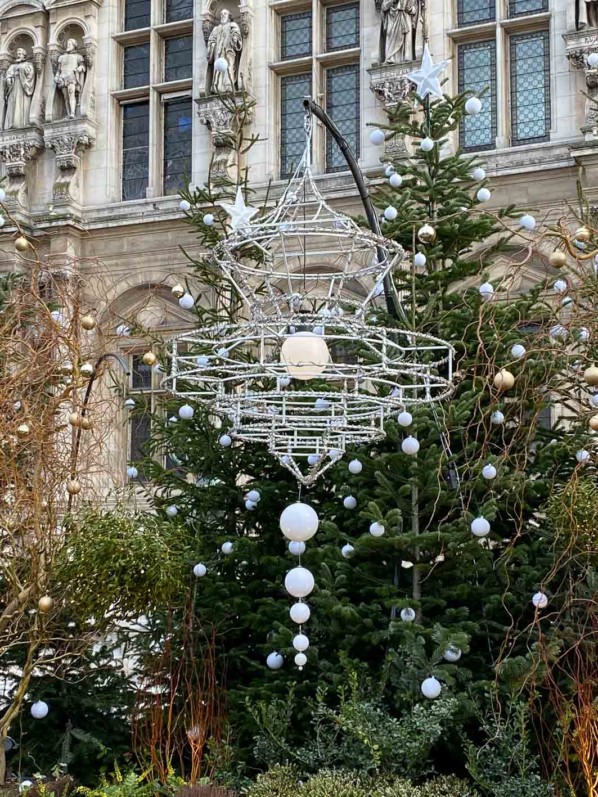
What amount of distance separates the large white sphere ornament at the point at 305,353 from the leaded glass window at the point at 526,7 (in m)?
12.3

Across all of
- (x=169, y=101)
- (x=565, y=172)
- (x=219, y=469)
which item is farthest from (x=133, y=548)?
(x=169, y=101)

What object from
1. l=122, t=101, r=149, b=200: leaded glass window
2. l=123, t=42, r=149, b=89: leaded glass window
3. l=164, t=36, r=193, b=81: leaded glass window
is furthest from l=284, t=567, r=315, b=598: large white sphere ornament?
l=123, t=42, r=149, b=89: leaded glass window

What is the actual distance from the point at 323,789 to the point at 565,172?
10681 millimetres

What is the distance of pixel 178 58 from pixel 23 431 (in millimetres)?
13277


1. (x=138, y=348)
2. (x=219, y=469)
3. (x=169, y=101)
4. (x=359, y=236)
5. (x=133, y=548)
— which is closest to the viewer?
(x=359, y=236)

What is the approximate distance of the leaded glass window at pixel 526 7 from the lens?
53.7ft

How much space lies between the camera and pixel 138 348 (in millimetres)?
17531

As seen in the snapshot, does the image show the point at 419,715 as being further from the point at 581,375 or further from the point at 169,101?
the point at 169,101

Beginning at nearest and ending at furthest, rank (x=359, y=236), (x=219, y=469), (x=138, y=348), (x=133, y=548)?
(x=359, y=236)
(x=133, y=548)
(x=219, y=469)
(x=138, y=348)

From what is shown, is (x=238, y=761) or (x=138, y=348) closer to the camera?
(x=238, y=761)

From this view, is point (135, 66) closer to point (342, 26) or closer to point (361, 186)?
point (342, 26)

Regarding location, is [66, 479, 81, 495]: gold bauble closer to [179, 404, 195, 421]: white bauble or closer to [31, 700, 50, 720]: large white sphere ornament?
[179, 404, 195, 421]: white bauble

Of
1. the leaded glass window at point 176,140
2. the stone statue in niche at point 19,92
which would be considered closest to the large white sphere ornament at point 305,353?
the leaded glass window at point 176,140

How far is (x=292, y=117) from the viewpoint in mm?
17969
